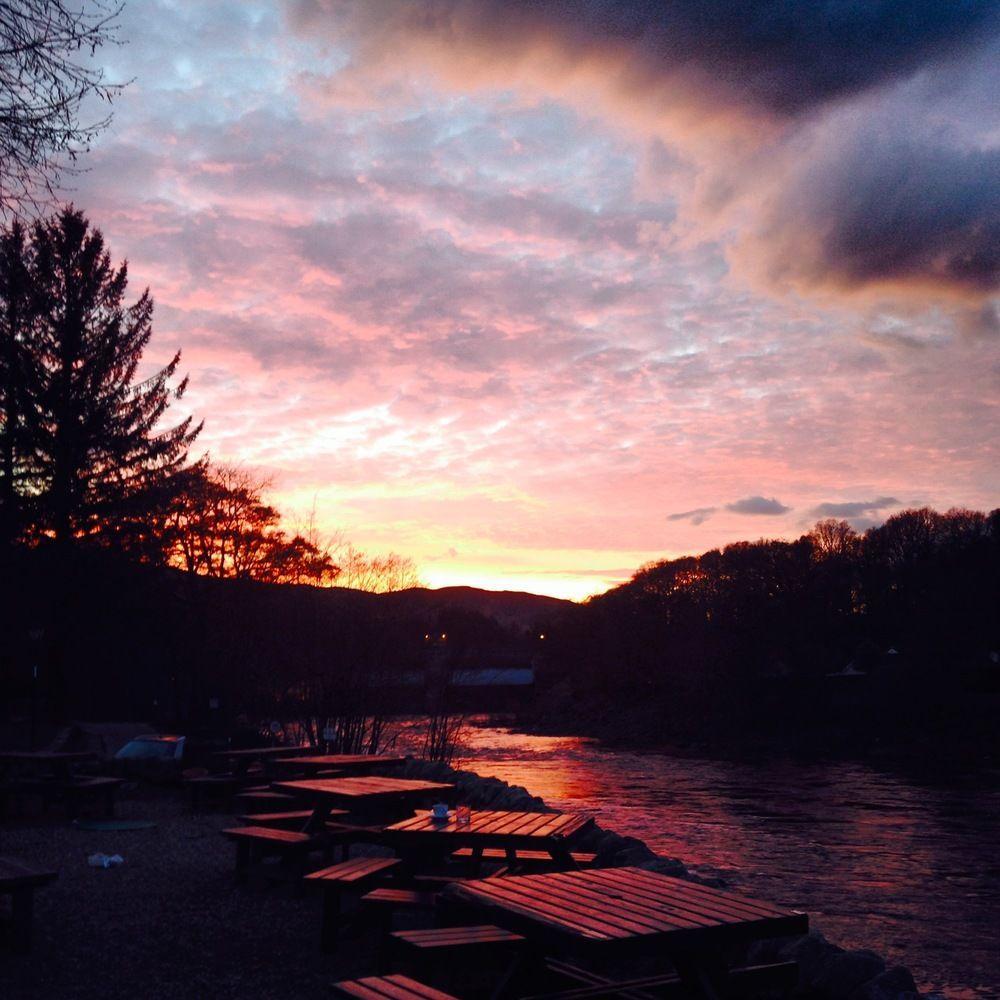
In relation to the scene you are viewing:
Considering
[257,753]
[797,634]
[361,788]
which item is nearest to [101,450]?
[257,753]

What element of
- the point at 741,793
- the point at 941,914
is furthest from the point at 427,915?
the point at 741,793

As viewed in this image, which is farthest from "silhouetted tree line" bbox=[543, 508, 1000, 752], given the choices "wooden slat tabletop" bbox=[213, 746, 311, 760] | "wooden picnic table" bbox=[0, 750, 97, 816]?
"wooden picnic table" bbox=[0, 750, 97, 816]

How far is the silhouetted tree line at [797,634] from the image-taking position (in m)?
48.1

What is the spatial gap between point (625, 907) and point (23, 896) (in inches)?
168

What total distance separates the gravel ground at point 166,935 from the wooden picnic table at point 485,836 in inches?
30.0

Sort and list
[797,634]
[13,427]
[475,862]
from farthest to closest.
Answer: [797,634], [13,427], [475,862]

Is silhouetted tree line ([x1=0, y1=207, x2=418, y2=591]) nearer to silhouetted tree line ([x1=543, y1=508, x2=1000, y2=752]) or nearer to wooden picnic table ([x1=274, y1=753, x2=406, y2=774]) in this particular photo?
wooden picnic table ([x1=274, y1=753, x2=406, y2=774])

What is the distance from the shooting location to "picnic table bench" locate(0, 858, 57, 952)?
21.0ft

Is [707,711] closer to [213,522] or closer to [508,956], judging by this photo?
[213,522]

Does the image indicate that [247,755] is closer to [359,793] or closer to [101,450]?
[359,793]

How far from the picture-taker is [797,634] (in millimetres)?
61406

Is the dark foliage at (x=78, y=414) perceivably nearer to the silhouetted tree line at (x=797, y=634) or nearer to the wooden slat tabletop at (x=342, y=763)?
the wooden slat tabletop at (x=342, y=763)

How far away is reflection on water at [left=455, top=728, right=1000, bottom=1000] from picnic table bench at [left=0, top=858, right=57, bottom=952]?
6350 millimetres

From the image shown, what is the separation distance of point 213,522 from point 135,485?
2.48 metres
